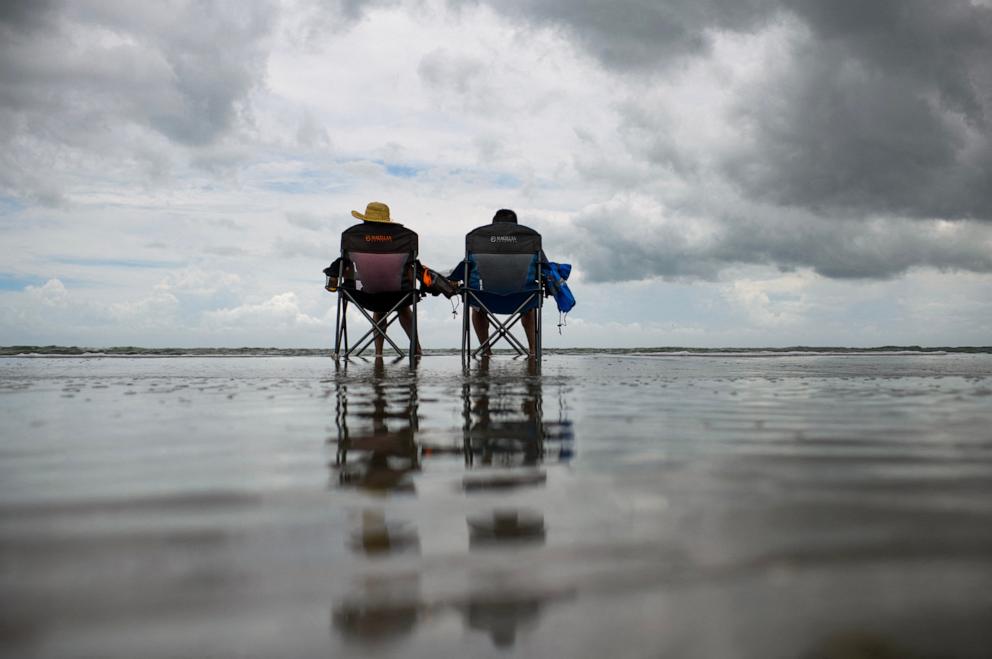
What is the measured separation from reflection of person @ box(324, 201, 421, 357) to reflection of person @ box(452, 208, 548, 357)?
2.58ft

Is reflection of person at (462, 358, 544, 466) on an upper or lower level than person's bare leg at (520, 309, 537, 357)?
lower

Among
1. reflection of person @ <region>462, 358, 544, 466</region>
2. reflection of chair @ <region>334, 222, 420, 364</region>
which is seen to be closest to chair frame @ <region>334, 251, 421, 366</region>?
reflection of chair @ <region>334, 222, 420, 364</region>

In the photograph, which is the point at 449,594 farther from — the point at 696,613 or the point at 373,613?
the point at 696,613

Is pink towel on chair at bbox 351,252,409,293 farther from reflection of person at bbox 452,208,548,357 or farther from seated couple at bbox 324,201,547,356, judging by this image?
reflection of person at bbox 452,208,548,357

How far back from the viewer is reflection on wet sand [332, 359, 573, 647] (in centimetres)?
76

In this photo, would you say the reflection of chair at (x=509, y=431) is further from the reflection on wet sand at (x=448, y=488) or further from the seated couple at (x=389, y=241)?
the seated couple at (x=389, y=241)

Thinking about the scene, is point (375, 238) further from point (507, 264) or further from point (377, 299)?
point (507, 264)

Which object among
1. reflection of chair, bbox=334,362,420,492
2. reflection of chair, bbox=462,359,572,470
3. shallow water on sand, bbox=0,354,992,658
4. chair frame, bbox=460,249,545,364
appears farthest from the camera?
chair frame, bbox=460,249,545,364

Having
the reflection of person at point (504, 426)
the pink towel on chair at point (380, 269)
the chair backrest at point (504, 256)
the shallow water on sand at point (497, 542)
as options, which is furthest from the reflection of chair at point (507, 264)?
the shallow water on sand at point (497, 542)

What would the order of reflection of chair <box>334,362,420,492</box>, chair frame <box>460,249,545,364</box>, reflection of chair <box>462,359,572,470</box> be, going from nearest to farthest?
1. reflection of chair <box>334,362,420,492</box>
2. reflection of chair <box>462,359,572,470</box>
3. chair frame <box>460,249,545,364</box>

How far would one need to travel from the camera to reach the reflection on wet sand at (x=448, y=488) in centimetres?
76

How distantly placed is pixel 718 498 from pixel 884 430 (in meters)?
1.30

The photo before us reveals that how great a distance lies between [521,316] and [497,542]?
7351 millimetres

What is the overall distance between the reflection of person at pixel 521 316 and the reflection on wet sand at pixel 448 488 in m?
4.74
